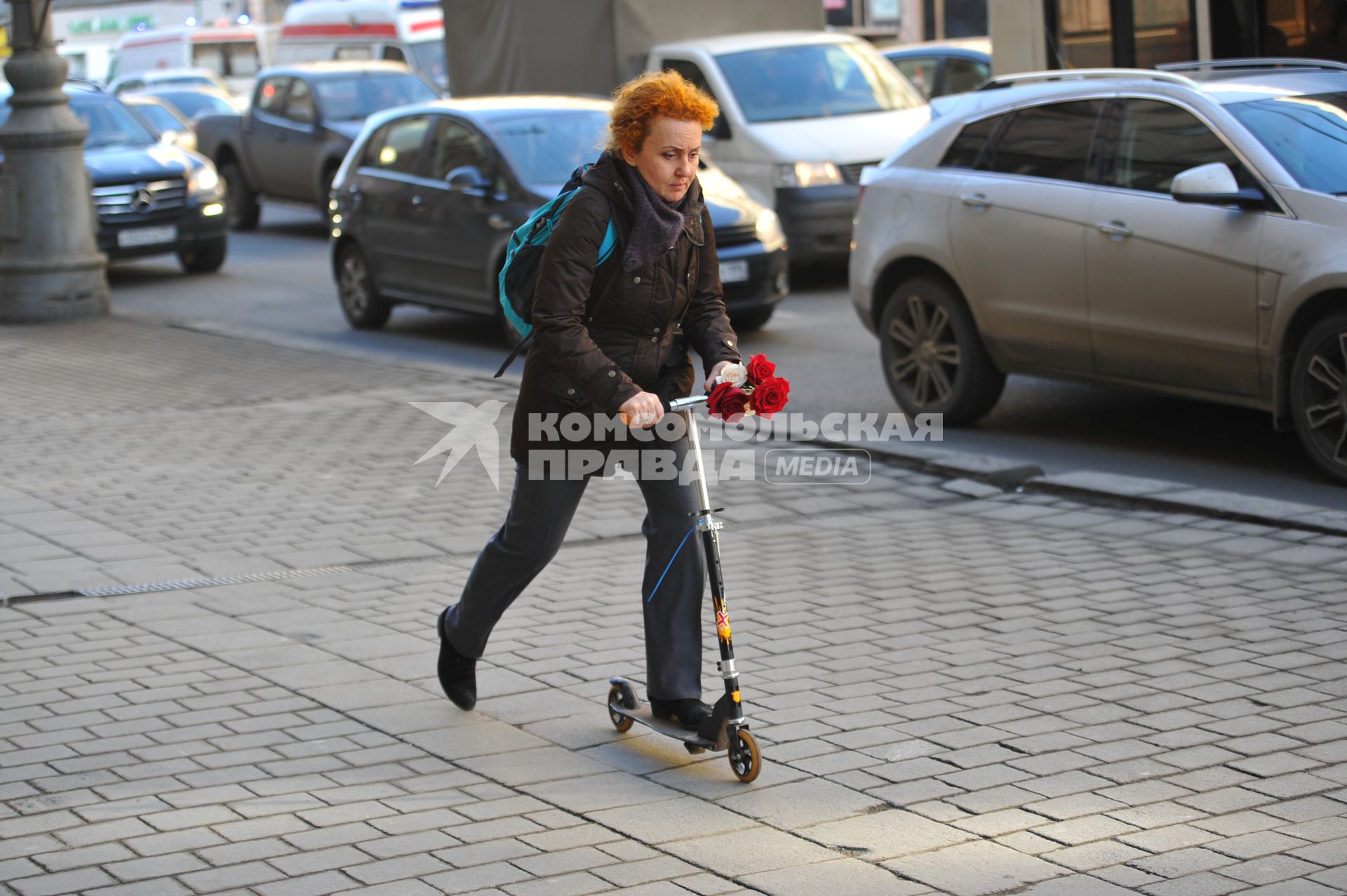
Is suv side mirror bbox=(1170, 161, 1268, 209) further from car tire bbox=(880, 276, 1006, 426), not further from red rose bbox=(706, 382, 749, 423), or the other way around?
red rose bbox=(706, 382, 749, 423)

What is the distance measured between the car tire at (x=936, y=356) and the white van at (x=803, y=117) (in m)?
5.07

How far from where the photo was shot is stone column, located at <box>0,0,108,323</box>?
15.1m

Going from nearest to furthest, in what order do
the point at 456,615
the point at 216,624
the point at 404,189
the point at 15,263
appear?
1. the point at 456,615
2. the point at 216,624
3. the point at 404,189
4. the point at 15,263

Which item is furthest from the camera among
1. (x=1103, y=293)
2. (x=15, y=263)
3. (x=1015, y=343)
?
(x=15, y=263)

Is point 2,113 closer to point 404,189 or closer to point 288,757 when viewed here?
point 404,189

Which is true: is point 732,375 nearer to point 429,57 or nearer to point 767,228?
point 767,228

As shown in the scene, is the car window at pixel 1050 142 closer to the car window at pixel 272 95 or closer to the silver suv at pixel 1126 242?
the silver suv at pixel 1126 242

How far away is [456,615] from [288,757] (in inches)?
25.3

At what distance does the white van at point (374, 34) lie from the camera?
98.0ft

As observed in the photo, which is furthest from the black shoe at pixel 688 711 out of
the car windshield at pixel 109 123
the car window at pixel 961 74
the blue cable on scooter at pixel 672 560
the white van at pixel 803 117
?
the car window at pixel 961 74

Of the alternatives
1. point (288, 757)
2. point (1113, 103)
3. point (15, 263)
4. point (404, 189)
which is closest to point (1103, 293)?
point (1113, 103)

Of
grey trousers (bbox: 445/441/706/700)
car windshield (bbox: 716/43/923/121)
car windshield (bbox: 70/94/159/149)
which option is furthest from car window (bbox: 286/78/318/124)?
grey trousers (bbox: 445/441/706/700)

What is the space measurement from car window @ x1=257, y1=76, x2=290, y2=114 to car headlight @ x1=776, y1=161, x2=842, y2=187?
923 cm

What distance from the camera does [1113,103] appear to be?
8.84 m
